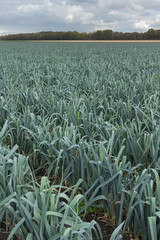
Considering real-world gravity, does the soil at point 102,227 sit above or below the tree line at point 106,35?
below

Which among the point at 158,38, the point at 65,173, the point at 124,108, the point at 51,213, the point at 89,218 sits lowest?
the point at 89,218

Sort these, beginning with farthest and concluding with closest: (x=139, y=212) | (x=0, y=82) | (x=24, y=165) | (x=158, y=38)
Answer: (x=158, y=38) → (x=0, y=82) → (x=24, y=165) → (x=139, y=212)

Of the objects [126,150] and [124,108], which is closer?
[126,150]

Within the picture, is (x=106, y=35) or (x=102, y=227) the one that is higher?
(x=106, y=35)

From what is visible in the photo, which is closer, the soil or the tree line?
the soil

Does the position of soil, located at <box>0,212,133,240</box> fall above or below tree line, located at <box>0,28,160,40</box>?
below

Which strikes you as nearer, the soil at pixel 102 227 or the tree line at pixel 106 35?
the soil at pixel 102 227

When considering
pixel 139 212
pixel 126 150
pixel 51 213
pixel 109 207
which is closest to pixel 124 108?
pixel 126 150

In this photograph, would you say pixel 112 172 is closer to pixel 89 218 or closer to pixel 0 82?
pixel 89 218

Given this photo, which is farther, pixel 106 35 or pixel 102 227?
pixel 106 35

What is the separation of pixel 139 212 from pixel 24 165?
71 cm

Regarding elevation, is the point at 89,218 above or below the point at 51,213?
below

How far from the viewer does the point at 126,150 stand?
1.76 m

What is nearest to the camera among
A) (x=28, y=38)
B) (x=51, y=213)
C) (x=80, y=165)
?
(x=51, y=213)
